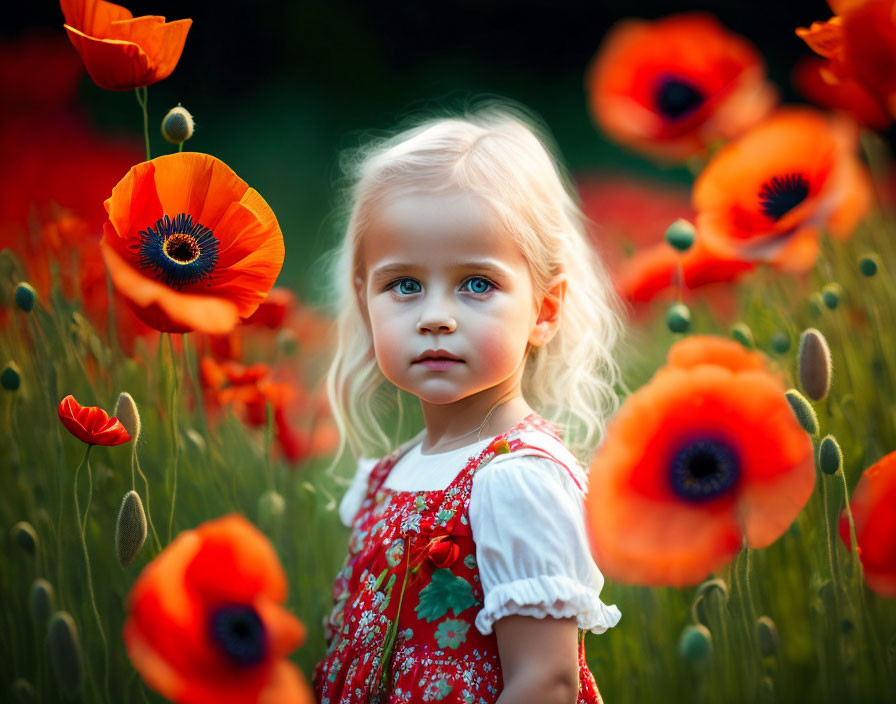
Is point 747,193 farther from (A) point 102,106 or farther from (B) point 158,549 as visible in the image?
(A) point 102,106

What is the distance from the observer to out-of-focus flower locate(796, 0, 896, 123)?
61 centimetres

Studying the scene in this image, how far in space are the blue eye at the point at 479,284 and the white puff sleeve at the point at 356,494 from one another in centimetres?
25

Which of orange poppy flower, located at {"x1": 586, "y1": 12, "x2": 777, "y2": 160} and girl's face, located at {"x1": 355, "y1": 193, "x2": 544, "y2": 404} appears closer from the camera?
girl's face, located at {"x1": 355, "y1": 193, "x2": 544, "y2": 404}

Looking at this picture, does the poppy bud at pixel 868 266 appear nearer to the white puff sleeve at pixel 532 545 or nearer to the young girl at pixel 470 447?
the young girl at pixel 470 447

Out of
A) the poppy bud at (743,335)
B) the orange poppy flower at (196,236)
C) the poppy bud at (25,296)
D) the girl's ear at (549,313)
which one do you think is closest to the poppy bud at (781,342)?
the poppy bud at (743,335)

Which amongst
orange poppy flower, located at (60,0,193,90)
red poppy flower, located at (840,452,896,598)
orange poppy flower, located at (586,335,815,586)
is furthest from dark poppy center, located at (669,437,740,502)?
orange poppy flower, located at (60,0,193,90)

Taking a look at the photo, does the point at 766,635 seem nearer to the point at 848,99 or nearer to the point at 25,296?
the point at 848,99

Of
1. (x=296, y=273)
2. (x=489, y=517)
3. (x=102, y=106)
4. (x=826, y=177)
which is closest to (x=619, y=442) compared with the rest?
(x=489, y=517)

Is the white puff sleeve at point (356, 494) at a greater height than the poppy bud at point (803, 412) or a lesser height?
lesser

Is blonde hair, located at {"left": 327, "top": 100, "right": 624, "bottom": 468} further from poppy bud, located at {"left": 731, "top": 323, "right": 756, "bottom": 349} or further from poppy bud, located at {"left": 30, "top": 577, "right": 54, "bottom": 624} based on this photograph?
poppy bud, located at {"left": 30, "top": 577, "right": 54, "bottom": 624}

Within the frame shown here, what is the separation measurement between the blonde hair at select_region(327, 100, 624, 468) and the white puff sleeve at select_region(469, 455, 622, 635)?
0.53 ft

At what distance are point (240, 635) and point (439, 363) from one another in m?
0.23

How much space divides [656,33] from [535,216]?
0.41m

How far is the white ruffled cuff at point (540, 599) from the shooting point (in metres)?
0.60
